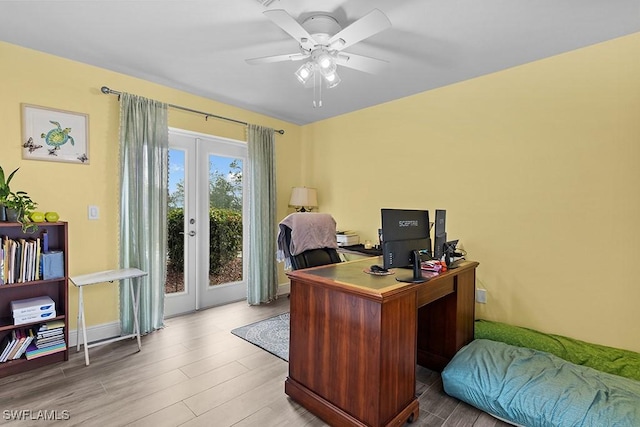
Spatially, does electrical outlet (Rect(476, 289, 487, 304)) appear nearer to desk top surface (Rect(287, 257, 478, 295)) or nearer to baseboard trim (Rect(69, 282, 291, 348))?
desk top surface (Rect(287, 257, 478, 295))

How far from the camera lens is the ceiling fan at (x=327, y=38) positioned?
1.75m

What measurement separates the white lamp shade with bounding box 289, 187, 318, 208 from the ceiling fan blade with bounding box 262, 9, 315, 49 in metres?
2.36

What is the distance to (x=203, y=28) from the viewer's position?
2236mm

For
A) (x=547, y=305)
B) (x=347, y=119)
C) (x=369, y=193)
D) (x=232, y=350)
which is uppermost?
(x=347, y=119)

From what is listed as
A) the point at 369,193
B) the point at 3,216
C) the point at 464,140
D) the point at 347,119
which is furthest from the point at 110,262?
the point at 464,140

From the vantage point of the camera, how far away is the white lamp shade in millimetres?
4297

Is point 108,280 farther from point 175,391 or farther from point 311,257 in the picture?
point 311,257

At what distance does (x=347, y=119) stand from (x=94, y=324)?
144 inches

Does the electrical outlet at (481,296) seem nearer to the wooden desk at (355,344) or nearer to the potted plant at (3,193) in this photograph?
the wooden desk at (355,344)

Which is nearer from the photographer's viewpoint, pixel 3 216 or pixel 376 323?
pixel 376 323

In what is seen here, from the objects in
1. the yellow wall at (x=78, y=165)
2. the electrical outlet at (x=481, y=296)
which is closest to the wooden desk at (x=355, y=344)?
the electrical outlet at (x=481, y=296)

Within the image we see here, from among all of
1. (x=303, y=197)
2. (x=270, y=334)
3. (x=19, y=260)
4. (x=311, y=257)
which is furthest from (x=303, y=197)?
(x=19, y=260)

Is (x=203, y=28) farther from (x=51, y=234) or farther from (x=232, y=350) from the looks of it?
(x=232, y=350)

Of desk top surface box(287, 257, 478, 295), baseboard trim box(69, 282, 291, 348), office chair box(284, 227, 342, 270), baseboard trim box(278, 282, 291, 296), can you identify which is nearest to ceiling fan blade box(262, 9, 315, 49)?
office chair box(284, 227, 342, 270)
